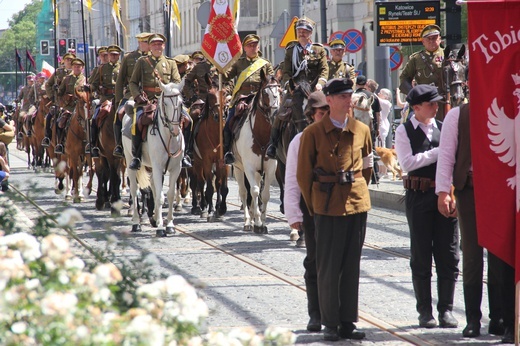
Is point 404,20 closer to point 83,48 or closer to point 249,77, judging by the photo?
point 249,77

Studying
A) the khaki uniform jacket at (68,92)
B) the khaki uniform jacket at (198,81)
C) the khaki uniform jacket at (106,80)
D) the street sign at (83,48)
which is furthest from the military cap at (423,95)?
the street sign at (83,48)

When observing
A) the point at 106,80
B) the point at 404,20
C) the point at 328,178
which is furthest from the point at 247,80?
the point at 328,178

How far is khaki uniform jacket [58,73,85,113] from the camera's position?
23605mm

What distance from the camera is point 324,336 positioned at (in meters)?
8.15

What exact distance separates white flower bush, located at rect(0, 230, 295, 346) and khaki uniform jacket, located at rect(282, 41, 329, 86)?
10.9m

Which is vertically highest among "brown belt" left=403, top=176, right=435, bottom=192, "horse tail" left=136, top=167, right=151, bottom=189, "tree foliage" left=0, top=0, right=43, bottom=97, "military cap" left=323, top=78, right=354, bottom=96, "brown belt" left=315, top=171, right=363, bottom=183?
"tree foliage" left=0, top=0, right=43, bottom=97

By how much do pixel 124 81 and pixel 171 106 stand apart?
2402 mm

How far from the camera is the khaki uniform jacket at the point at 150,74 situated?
1630cm

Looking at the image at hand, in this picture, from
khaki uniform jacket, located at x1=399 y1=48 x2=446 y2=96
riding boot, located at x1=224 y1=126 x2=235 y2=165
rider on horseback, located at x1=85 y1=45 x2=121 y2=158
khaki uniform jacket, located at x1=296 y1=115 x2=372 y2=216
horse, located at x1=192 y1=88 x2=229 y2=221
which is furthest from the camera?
rider on horseback, located at x1=85 y1=45 x2=121 y2=158

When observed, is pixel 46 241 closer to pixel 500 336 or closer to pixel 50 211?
pixel 50 211

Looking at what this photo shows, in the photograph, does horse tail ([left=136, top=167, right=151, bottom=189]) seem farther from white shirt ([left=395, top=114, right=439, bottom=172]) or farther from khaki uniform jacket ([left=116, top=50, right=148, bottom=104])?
white shirt ([left=395, top=114, right=439, bottom=172])

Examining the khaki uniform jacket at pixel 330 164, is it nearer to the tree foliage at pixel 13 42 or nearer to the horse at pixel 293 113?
the horse at pixel 293 113

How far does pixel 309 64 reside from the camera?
49.9ft

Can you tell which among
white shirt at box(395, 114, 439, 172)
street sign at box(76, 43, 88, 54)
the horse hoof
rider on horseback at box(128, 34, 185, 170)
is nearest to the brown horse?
rider on horseback at box(128, 34, 185, 170)
